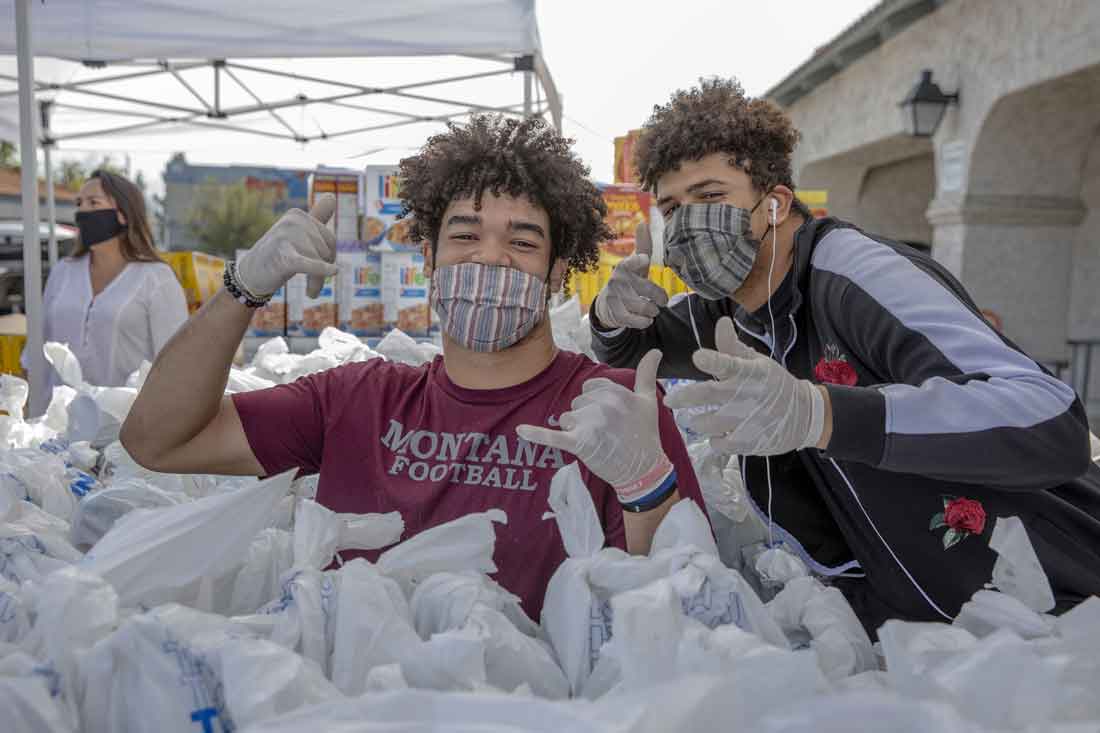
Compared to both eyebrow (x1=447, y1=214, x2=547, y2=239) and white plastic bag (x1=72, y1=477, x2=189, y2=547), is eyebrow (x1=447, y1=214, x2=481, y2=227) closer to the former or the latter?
eyebrow (x1=447, y1=214, x2=547, y2=239)

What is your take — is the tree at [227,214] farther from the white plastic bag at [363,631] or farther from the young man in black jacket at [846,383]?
the white plastic bag at [363,631]

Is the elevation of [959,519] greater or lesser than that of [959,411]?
lesser

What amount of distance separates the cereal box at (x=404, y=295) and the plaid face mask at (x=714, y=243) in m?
2.43

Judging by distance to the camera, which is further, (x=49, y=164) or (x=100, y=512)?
(x=49, y=164)

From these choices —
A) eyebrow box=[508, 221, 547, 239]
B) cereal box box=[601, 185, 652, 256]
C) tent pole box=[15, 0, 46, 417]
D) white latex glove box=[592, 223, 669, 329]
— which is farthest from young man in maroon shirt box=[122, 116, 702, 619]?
cereal box box=[601, 185, 652, 256]

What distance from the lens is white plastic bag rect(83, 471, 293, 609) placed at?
3.60 feet

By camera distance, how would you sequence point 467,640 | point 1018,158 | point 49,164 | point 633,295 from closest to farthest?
point 467,640 < point 633,295 < point 1018,158 < point 49,164

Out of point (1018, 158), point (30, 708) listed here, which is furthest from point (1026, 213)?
point (30, 708)

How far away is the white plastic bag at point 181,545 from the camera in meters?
1.10

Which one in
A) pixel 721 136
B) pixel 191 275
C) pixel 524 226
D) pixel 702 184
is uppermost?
pixel 721 136

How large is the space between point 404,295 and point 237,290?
265 centimetres

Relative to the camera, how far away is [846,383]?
66.4 inches

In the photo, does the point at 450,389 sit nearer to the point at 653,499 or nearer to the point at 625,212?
the point at 653,499

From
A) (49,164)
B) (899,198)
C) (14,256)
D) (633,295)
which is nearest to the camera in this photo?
(633,295)
